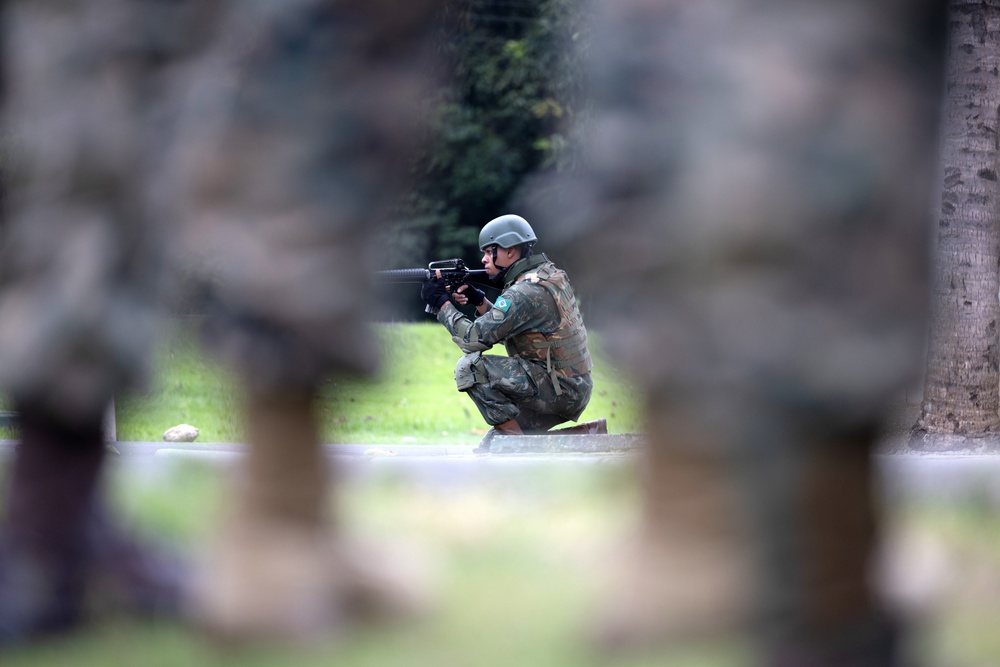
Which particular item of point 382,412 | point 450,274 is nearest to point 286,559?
point 450,274

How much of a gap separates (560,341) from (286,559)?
449 cm

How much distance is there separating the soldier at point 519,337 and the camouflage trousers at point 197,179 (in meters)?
4.21

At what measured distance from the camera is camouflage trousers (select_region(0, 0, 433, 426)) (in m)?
1.65

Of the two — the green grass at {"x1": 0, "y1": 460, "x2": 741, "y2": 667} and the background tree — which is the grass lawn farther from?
the background tree

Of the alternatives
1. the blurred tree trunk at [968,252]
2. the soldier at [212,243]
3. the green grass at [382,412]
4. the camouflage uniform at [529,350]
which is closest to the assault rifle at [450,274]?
the camouflage uniform at [529,350]

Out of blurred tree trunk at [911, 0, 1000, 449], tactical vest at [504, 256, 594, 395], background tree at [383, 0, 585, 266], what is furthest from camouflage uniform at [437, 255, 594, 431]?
background tree at [383, 0, 585, 266]

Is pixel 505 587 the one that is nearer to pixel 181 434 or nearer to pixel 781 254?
pixel 781 254

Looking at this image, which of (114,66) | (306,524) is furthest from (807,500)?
(114,66)

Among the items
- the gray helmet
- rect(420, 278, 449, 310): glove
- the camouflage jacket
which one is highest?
the gray helmet

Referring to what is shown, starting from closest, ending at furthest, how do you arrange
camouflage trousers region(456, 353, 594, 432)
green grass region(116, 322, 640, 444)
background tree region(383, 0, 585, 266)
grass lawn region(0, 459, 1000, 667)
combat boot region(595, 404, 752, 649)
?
Answer: combat boot region(595, 404, 752, 649) < grass lawn region(0, 459, 1000, 667) < camouflage trousers region(456, 353, 594, 432) < green grass region(116, 322, 640, 444) < background tree region(383, 0, 585, 266)

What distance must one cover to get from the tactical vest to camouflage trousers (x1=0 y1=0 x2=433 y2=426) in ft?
14.3

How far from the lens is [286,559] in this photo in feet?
6.19

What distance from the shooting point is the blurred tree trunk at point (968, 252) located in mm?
6281

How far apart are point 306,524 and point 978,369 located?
225 inches
